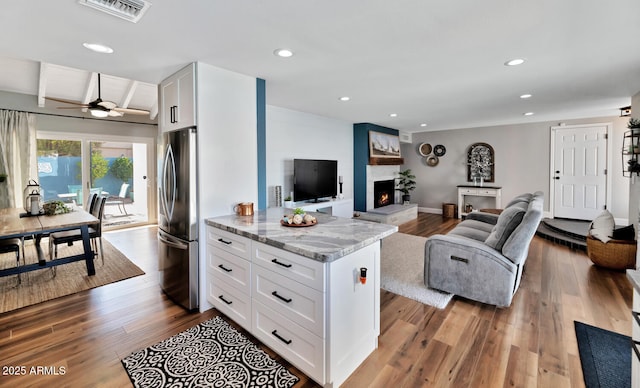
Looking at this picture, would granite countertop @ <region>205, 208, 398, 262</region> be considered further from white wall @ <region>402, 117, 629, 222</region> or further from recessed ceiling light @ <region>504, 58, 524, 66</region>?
white wall @ <region>402, 117, 629, 222</region>

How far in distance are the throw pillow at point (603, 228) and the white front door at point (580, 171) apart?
2856 mm

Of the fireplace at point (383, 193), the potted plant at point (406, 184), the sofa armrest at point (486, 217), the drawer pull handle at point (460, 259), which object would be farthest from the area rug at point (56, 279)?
the potted plant at point (406, 184)

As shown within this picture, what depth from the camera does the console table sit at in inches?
269

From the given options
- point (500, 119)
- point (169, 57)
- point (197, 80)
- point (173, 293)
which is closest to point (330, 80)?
point (197, 80)

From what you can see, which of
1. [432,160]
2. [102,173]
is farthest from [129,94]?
[432,160]

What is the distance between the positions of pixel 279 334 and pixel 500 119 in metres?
6.55

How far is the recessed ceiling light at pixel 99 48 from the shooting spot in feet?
7.33

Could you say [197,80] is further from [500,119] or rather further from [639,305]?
[500,119]

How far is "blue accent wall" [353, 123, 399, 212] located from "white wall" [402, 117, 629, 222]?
2.40 m

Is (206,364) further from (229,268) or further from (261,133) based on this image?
(261,133)

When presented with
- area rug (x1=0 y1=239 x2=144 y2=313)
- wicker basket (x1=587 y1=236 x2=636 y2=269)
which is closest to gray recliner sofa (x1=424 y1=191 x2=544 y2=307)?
wicker basket (x1=587 y1=236 x2=636 y2=269)

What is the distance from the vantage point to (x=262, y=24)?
6.34 feet

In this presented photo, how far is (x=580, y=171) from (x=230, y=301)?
731cm

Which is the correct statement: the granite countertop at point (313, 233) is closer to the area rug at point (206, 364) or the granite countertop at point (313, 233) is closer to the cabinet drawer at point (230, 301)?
the cabinet drawer at point (230, 301)
